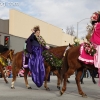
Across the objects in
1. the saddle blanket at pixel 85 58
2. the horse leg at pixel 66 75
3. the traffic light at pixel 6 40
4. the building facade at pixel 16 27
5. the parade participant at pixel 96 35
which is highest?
the building facade at pixel 16 27

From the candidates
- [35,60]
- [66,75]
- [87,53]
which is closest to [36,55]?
[35,60]

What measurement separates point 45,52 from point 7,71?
11794mm

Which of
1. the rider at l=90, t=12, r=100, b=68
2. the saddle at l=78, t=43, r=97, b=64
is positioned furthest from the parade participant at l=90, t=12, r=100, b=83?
the saddle at l=78, t=43, r=97, b=64

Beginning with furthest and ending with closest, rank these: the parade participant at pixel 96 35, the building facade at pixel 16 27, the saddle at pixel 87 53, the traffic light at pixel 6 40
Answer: the building facade at pixel 16 27, the traffic light at pixel 6 40, the saddle at pixel 87 53, the parade participant at pixel 96 35

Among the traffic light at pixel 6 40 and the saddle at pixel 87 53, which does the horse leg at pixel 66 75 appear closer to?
the saddle at pixel 87 53

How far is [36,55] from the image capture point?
9992 mm

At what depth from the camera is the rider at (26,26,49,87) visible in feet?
32.4

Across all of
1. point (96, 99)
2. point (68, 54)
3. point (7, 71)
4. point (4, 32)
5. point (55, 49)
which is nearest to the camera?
point (96, 99)

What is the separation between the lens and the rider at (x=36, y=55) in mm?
9867

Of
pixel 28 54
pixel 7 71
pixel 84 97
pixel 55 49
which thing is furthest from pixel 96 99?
pixel 7 71

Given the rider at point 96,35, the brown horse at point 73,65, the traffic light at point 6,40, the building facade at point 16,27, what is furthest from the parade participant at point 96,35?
the building facade at point 16,27

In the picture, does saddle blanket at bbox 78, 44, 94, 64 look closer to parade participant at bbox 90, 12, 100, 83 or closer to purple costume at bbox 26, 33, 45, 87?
parade participant at bbox 90, 12, 100, 83

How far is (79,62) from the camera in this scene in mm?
7898

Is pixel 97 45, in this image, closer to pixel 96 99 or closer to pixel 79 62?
pixel 79 62
